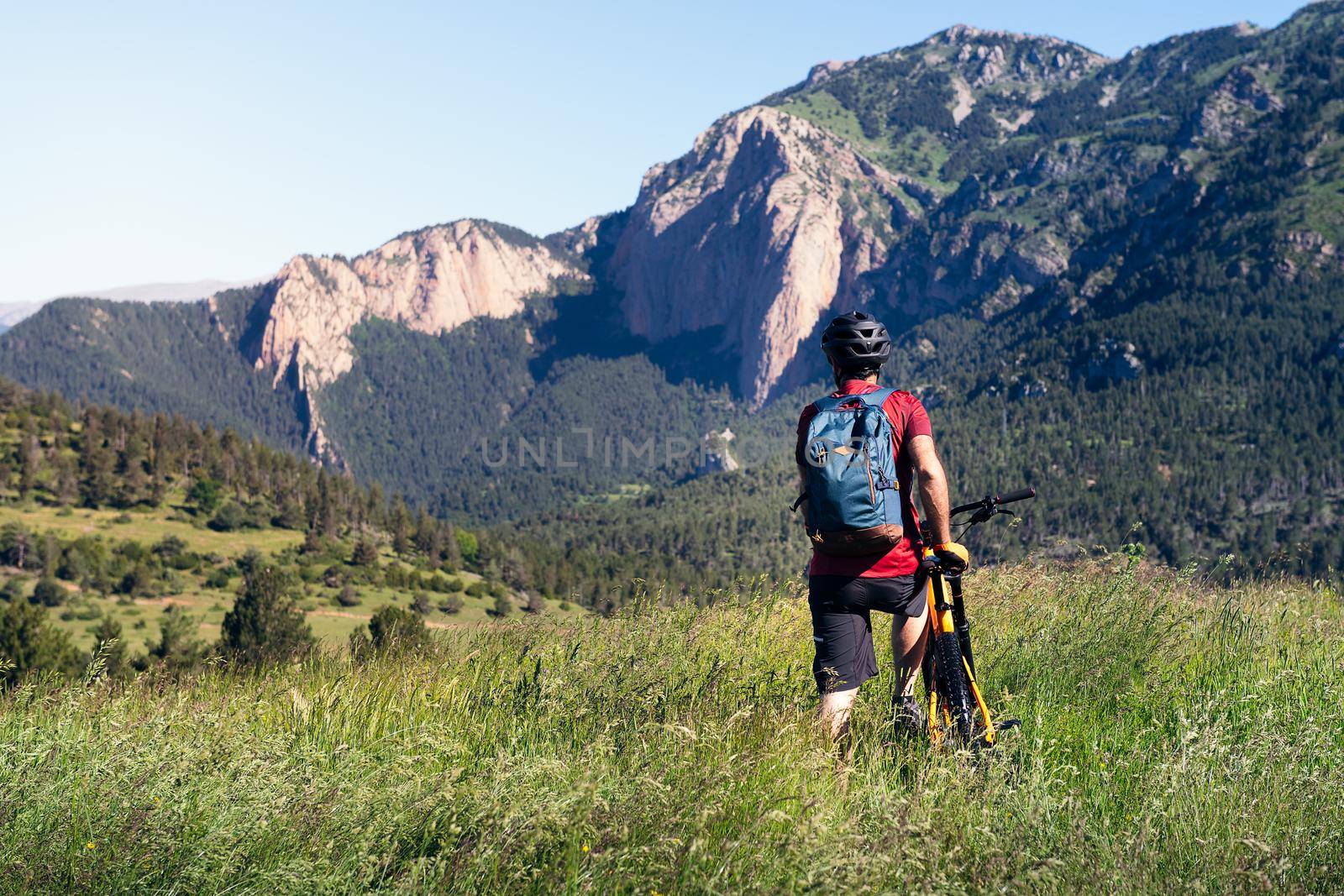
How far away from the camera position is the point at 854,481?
499cm

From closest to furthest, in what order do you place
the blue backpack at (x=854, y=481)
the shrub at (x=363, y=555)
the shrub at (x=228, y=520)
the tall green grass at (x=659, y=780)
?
the tall green grass at (x=659, y=780) < the blue backpack at (x=854, y=481) < the shrub at (x=363, y=555) < the shrub at (x=228, y=520)

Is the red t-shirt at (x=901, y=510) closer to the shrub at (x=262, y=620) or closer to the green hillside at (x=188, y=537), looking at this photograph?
the shrub at (x=262, y=620)

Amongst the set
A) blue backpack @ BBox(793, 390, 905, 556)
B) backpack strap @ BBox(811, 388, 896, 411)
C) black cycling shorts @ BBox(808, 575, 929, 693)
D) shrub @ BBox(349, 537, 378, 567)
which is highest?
backpack strap @ BBox(811, 388, 896, 411)

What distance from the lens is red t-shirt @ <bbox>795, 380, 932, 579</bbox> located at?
17.0 feet

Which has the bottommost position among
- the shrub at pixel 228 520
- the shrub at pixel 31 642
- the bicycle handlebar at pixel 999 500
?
the shrub at pixel 228 520

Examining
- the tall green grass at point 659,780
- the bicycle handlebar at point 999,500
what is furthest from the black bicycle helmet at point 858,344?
the tall green grass at point 659,780

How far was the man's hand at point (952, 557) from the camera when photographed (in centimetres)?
501

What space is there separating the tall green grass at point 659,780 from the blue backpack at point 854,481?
42.4 inches

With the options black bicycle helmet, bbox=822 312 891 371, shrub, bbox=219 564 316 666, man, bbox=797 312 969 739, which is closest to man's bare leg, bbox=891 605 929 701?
man, bbox=797 312 969 739

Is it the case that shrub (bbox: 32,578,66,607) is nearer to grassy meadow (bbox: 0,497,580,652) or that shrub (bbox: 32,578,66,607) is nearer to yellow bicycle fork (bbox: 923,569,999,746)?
grassy meadow (bbox: 0,497,580,652)

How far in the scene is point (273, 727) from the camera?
5160 millimetres

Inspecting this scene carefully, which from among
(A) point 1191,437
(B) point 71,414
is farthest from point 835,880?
(A) point 1191,437

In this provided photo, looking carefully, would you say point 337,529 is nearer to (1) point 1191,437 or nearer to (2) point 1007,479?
(2) point 1007,479

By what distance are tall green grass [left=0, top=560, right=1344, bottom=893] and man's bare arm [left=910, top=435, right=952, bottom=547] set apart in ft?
3.73
